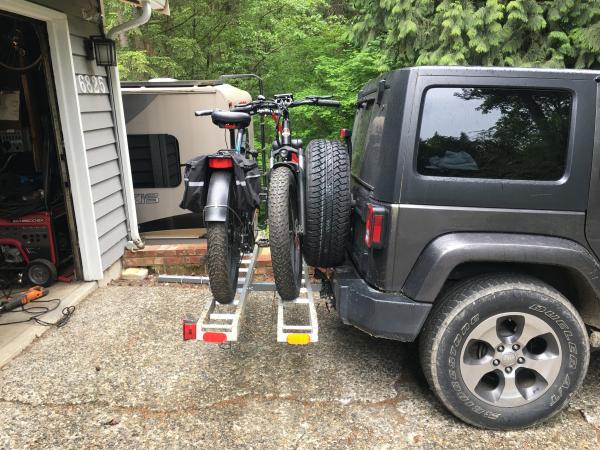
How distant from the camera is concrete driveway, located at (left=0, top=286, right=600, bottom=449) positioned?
2.43 metres

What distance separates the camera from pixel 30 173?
17.1 feet

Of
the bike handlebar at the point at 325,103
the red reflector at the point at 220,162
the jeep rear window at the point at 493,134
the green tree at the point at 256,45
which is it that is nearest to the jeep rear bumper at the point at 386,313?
the jeep rear window at the point at 493,134

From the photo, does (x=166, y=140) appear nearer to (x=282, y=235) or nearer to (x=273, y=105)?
(x=273, y=105)

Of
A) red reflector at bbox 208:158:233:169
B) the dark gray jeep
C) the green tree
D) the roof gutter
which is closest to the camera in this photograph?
the dark gray jeep

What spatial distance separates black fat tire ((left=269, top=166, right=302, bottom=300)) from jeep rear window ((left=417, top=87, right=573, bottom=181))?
839 mm

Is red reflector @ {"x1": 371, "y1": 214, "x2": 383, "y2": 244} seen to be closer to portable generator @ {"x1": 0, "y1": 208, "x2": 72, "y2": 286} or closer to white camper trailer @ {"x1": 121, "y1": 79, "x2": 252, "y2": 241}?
white camper trailer @ {"x1": 121, "y1": 79, "x2": 252, "y2": 241}

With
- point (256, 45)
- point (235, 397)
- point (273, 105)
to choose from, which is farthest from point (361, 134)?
point (256, 45)

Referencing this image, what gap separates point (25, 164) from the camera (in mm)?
5293

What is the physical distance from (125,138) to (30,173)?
122cm

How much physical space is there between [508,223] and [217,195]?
1707mm

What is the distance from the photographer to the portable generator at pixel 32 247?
4.52 meters

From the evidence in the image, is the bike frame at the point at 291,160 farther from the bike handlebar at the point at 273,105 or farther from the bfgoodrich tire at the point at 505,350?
the bfgoodrich tire at the point at 505,350

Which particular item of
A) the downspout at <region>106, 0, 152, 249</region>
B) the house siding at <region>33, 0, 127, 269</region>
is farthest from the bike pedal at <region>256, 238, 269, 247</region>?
the downspout at <region>106, 0, 152, 249</region>

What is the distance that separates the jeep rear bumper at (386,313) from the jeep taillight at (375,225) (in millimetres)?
291
